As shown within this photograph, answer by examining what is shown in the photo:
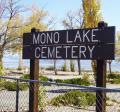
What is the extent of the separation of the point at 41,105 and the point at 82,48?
318 cm

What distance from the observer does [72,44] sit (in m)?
8.00

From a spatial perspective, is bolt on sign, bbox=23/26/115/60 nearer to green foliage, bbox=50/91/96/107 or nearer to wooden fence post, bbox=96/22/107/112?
wooden fence post, bbox=96/22/107/112

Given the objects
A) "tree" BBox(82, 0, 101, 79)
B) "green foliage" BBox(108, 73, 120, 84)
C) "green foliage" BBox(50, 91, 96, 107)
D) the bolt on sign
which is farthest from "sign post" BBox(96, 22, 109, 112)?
"green foliage" BBox(108, 73, 120, 84)

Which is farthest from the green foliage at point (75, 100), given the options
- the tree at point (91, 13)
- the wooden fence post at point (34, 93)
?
the tree at point (91, 13)

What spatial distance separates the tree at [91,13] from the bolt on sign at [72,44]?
11.1 meters

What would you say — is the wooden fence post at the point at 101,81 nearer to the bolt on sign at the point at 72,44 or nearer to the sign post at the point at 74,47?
the sign post at the point at 74,47

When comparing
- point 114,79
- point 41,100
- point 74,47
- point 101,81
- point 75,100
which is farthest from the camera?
point 114,79

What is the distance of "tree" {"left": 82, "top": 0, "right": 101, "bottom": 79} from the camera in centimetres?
2003

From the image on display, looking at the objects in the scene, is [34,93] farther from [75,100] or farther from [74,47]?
[75,100]

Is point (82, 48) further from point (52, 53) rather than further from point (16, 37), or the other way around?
point (16, 37)

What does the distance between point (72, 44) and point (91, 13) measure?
13654 mm

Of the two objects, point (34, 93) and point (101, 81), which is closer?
point (101, 81)

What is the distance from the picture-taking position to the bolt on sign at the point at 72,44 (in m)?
7.30

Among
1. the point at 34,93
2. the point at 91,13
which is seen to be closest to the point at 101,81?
the point at 34,93
